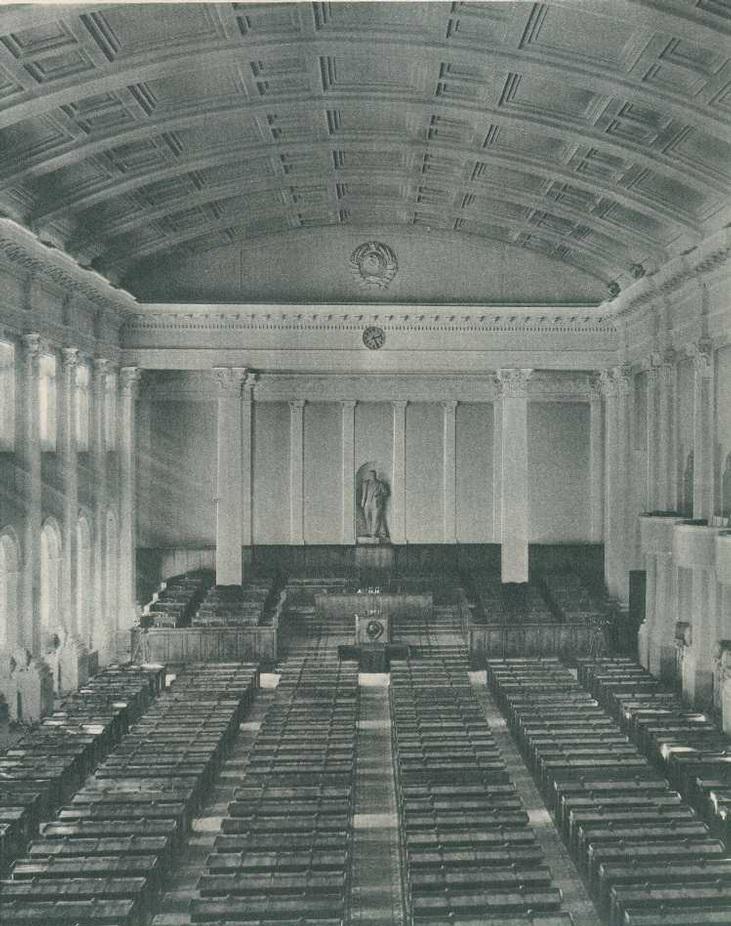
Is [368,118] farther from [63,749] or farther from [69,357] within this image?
[63,749]

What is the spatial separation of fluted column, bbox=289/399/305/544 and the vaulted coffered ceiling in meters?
8.26

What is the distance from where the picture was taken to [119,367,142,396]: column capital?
86.2 feet

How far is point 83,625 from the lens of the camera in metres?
22.8

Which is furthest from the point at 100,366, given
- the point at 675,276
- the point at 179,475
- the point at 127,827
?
the point at 127,827

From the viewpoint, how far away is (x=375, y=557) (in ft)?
96.3

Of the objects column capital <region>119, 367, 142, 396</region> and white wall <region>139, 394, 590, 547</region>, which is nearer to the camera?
column capital <region>119, 367, 142, 396</region>

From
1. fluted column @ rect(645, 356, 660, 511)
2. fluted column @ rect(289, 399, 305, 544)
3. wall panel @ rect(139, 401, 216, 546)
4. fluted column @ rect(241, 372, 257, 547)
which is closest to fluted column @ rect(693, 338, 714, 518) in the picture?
fluted column @ rect(645, 356, 660, 511)

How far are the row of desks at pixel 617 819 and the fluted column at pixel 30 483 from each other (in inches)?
395

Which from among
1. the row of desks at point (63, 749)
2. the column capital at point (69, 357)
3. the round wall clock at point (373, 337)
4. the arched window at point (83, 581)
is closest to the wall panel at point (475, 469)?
the round wall clock at point (373, 337)

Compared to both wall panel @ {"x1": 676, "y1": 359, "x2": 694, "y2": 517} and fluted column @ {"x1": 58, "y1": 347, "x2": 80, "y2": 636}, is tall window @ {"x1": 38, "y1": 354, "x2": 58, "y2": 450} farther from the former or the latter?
wall panel @ {"x1": 676, "y1": 359, "x2": 694, "y2": 517}

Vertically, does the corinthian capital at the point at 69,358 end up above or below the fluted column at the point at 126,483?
above

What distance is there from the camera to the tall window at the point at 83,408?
23.6 m

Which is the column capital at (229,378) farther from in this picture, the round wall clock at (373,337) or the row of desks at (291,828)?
the row of desks at (291,828)

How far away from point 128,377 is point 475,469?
481 inches
